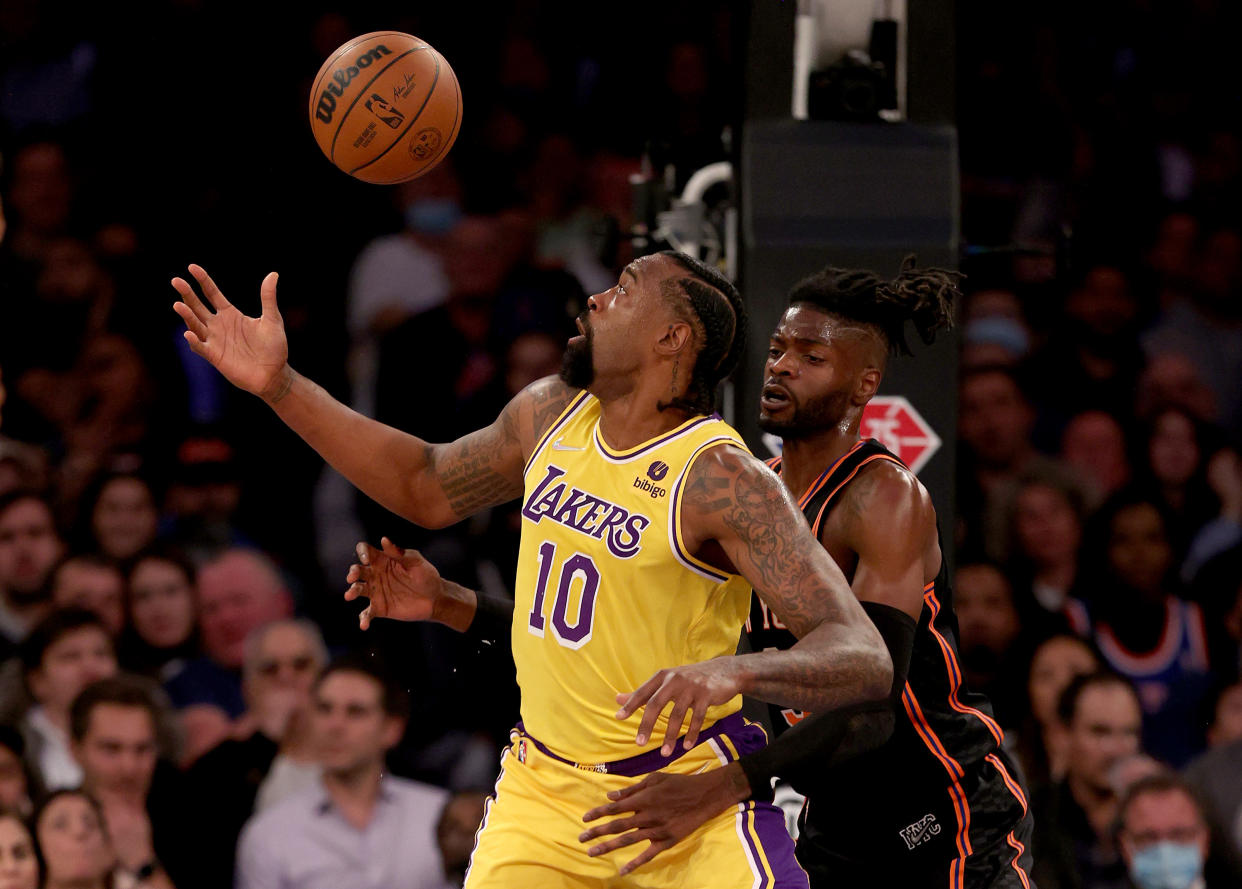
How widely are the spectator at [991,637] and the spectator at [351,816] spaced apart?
1963 mm

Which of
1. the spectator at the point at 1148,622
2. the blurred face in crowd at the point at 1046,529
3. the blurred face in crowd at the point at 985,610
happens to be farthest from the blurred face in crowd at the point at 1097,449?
the blurred face in crowd at the point at 985,610

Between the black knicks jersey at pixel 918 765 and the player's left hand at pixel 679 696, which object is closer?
the player's left hand at pixel 679 696

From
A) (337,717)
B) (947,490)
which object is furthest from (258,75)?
(947,490)

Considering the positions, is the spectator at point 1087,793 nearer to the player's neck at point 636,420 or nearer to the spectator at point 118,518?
the player's neck at point 636,420

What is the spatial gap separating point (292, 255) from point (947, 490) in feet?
9.79

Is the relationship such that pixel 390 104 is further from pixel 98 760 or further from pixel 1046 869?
pixel 1046 869

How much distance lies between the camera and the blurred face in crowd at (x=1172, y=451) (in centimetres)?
633

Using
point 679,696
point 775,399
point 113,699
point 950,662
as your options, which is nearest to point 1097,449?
point 950,662

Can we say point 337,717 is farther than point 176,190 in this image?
No

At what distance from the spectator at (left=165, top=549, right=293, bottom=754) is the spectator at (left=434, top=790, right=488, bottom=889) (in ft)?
2.48

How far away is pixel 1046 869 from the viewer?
201 inches

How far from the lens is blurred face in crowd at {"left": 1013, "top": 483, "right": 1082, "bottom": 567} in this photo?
19.3ft

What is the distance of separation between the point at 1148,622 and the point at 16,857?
3962 millimetres

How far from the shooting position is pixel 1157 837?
16.9 feet
